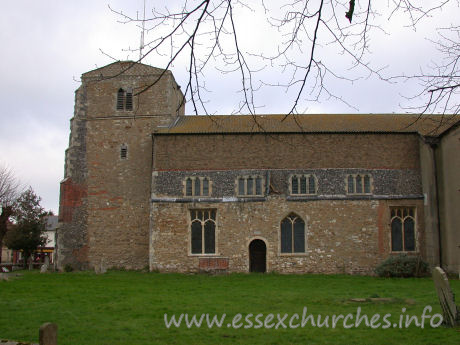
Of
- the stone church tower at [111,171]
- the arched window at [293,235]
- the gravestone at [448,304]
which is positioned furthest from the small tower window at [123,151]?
the gravestone at [448,304]

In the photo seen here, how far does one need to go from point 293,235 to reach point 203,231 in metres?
4.85

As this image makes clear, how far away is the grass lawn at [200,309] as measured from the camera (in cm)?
975

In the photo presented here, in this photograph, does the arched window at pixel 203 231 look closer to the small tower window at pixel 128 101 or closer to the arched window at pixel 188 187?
the arched window at pixel 188 187

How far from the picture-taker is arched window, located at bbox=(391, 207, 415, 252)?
1078 inches

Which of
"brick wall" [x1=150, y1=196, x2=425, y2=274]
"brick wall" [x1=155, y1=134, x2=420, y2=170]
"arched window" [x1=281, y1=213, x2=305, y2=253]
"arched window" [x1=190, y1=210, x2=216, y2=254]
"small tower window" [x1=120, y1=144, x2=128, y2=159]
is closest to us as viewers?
"brick wall" [x1=150, y1=196, x2=425, y2=274]

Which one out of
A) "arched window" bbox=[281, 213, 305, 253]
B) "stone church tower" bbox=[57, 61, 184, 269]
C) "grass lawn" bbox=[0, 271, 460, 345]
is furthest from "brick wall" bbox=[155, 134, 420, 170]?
"grass lawn" bbox=[0, 271, 460, 345]

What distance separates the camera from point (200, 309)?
13008 mm

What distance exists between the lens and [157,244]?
27.6 metres

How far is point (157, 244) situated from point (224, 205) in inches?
164

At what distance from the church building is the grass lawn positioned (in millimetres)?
6136

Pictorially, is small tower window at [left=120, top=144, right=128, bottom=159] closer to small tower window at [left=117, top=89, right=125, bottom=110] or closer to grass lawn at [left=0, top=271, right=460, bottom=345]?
small tower window at [left=117, top=89, right=125, bottom=110]

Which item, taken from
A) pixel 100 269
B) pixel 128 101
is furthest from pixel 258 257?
pixel 128 101

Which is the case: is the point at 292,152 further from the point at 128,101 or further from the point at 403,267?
the point at 128,101

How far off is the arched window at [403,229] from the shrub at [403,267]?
7.37ft
